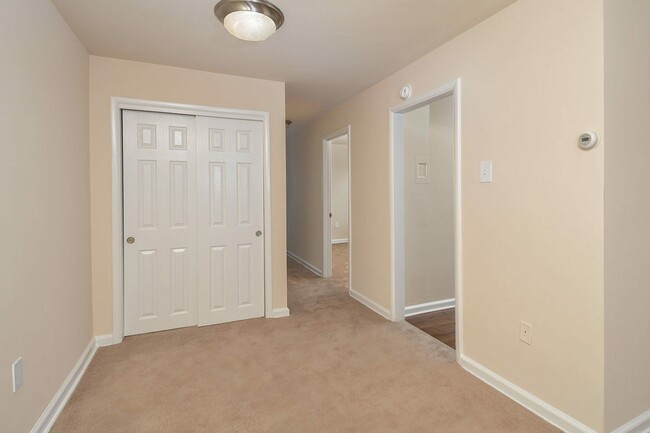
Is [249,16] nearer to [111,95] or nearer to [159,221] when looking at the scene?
[111,95]

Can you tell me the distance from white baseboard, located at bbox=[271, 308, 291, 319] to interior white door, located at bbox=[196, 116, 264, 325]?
0.13m

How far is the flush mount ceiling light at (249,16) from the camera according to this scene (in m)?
1.88

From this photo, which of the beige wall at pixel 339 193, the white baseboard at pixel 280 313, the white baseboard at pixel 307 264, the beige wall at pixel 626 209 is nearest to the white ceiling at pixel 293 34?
the beige wall at pixel 626 209

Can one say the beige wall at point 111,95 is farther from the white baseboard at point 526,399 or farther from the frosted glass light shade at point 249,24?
the white baseboard at point 526,399

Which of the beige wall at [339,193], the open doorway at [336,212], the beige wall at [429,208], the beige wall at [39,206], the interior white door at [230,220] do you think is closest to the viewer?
the beige wall at [39,206]

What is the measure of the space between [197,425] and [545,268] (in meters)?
2.08

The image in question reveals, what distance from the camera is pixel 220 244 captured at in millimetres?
3129

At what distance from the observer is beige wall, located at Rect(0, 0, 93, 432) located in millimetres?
1461

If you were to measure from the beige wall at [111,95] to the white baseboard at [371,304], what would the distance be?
226cm

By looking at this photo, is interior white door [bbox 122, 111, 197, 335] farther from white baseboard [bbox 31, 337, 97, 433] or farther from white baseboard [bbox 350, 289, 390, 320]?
white baseboard [bbox 350, 289, 390, 320]

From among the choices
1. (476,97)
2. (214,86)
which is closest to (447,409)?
(476,97)

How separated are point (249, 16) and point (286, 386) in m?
2.29

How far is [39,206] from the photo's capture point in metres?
1.75

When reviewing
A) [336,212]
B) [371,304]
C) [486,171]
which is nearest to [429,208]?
[371,304]
